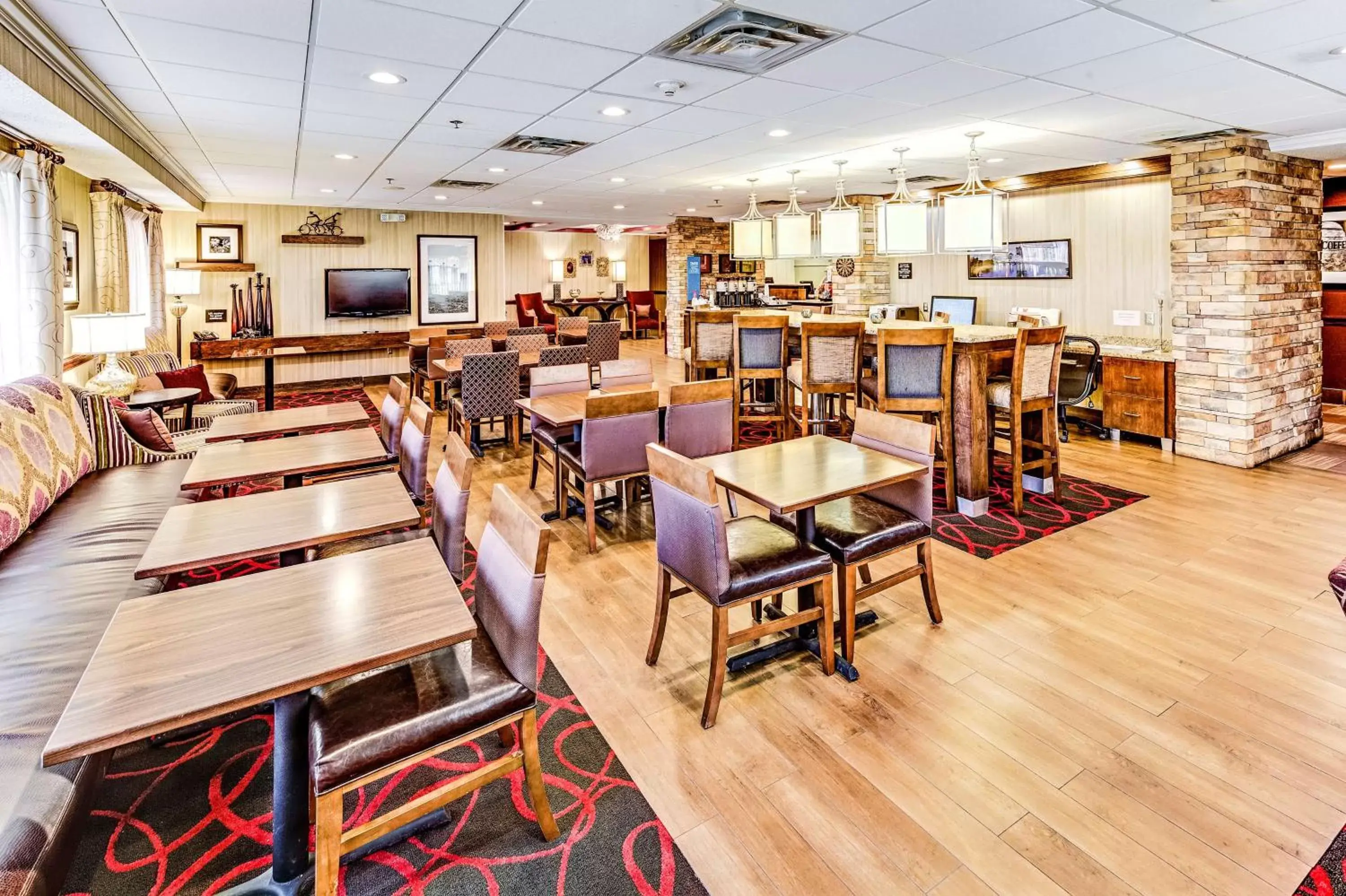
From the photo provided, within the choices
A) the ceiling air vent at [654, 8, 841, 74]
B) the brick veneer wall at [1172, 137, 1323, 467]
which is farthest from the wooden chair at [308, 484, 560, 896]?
the brick veneer wall at [1172, 137, 1323, 467]

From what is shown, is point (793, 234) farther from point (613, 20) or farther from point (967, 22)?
point (613, 20)

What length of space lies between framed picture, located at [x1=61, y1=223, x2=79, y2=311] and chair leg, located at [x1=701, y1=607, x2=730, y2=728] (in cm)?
578

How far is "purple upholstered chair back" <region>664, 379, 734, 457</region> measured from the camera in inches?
166

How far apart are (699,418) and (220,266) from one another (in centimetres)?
834

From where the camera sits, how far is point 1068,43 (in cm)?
319

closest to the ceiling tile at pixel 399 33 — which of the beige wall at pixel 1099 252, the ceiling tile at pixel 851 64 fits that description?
the ceiling tile at pixel 851 64

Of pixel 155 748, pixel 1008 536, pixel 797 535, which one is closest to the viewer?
pixel 155 748

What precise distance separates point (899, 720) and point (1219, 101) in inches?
171

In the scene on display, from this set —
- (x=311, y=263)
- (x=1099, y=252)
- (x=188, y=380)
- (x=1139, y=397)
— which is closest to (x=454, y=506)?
(x=188, y=380)

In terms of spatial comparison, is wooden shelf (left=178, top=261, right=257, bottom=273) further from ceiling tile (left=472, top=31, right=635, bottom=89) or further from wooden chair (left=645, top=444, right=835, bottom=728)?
wooden chair (left=645, top=444, right=835, bottom=728)

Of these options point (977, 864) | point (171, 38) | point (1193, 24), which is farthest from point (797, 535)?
point (171, 38)

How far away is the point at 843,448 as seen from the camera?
10.6 feet

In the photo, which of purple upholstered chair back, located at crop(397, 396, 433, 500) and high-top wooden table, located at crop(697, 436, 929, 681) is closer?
high-top wooden table, located at crop(697, 436, 929, 681)

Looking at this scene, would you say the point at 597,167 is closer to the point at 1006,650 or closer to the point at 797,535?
the point at 797,535
